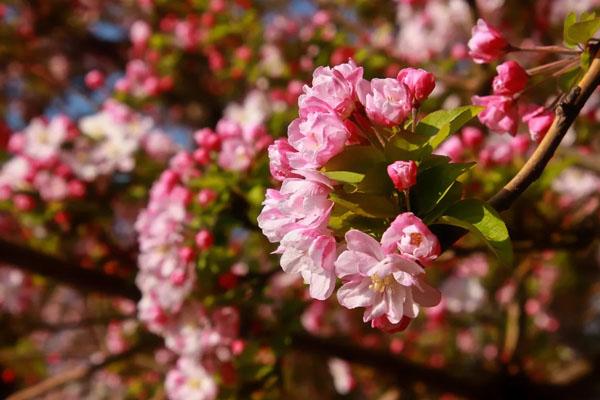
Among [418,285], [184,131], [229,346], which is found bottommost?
[184,131]

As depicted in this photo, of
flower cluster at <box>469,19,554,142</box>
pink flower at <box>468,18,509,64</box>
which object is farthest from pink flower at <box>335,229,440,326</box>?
pink flower at <box>468,18,509,64</box>

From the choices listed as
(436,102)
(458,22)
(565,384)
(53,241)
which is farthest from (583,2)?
(53,241)

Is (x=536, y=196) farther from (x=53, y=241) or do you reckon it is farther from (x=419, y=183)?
(x=53, y=241)

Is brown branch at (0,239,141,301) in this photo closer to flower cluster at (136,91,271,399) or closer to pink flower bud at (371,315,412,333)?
flower cluster at (136,91,271,399)

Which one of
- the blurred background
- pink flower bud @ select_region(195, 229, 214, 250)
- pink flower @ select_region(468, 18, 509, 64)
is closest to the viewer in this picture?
pink flower @ select_region(468, 18, 509, 64)

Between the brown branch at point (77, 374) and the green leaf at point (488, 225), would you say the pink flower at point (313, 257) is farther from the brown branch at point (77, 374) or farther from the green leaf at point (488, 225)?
the brown branch at point (77, 374)

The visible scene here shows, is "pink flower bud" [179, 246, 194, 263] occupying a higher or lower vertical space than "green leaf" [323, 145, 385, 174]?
lower

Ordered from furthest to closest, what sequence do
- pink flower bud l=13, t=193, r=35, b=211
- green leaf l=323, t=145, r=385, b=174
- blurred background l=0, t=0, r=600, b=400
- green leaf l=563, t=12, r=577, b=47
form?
pink flower bud l=13, t=193, r=35, b=211 < blurred background l=0, t=0, r=600, b=400 < green leaf l=563, t=12, r=577, b=47 < green leaf l=323, t=145, r=385, b=174
